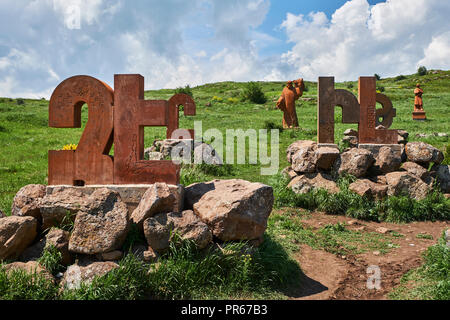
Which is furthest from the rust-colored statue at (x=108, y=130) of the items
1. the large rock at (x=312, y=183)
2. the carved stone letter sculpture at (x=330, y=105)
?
the carved stone letter sculpture at (x=330, y=105)

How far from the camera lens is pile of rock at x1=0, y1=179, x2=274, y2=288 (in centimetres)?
405

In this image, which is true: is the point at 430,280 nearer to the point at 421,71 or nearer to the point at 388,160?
the point at 388,160

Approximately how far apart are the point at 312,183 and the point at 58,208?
6168 mm

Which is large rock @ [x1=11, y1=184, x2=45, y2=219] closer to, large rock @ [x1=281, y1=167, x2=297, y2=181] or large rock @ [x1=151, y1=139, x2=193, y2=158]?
large rock @ [x1=281, y1=167, x2=297, y2=181]

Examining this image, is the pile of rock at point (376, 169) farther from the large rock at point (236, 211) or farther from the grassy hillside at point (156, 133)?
the large rock at point (236, 211)

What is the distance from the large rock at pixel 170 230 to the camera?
165 inches

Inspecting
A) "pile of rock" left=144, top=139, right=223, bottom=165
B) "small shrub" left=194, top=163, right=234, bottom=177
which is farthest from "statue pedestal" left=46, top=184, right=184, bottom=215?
"pile of rock" left=144, top=139, right=223, bottom=165

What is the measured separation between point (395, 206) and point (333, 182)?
1500mm

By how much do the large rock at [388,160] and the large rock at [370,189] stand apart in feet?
2.17

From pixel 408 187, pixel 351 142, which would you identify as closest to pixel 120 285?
Answer: pixel 408 187

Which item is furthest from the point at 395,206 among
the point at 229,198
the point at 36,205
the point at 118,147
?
the point at 36,205

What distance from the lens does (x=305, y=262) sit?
5441 millimetres

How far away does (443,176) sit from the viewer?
345 inches

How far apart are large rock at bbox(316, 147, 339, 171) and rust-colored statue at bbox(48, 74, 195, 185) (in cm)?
485
